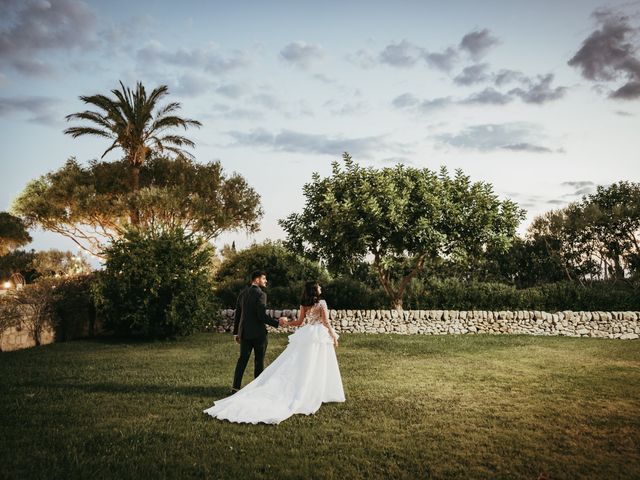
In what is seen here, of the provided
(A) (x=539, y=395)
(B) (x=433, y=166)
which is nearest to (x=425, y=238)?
(B) (x=433, y=166)

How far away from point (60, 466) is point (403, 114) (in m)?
18.3

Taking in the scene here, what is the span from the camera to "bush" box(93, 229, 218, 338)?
52.0 feet

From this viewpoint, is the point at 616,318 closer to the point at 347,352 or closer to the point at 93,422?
the point at 347,352

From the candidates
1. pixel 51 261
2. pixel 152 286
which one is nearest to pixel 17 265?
pixel 51 261

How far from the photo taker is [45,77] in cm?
1642

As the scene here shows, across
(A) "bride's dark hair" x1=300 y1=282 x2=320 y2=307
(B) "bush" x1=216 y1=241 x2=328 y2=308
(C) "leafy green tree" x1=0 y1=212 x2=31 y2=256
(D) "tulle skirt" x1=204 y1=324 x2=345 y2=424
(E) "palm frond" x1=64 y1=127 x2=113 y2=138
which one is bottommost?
(D) "tulle skirt" x1=204 y1=324 x2=345 y2=424

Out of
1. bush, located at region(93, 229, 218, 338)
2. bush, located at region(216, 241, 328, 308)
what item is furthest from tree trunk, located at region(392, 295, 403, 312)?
bush, located at region(93, 229, 218, 338)

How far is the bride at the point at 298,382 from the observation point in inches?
269

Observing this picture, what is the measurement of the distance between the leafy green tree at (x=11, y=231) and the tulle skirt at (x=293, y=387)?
84.8 feet

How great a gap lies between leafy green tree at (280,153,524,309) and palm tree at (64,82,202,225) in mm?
12029

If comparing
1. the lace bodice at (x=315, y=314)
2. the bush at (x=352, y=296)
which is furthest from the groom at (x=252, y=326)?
the bush at (x=352, y=296)

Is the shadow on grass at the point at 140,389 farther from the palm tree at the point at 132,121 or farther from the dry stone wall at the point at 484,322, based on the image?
the palm tree at the point at 132,121

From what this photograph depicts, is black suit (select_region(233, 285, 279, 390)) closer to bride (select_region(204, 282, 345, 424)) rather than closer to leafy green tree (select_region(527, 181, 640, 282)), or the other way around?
bride (select_region(204, 282, 345, 424))

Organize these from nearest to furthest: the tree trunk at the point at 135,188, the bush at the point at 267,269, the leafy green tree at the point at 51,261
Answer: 1. the bush at the point at 267,269
2. the tree trunk at the point at 135,188
3. the leafy green tree at the point at 51,261
